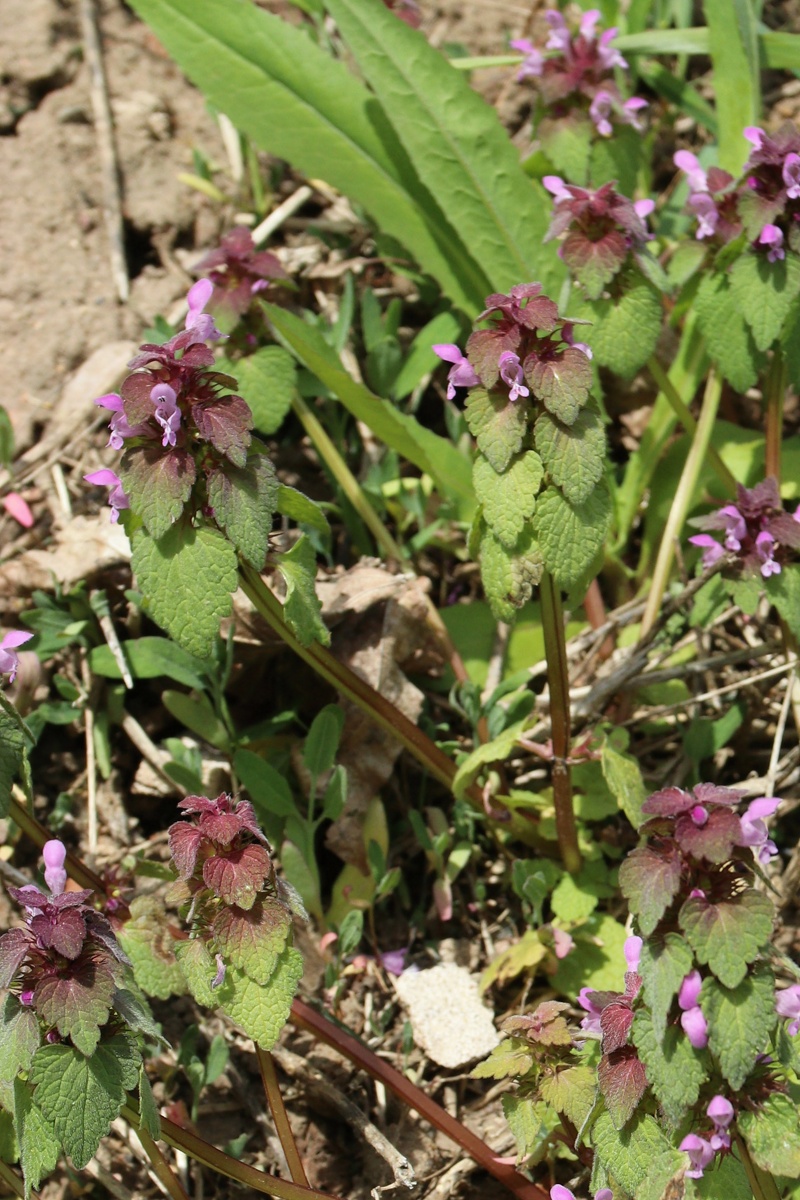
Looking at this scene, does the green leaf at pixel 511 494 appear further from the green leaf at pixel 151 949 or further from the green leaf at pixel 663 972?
the green leaf at pixel 151 949

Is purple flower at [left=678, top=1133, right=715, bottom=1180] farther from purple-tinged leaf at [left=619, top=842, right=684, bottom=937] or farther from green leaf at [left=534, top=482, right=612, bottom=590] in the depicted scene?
green leaf at [left=534, top=482, right=612, bottom=590]

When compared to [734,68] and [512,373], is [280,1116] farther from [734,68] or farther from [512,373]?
[734,68]

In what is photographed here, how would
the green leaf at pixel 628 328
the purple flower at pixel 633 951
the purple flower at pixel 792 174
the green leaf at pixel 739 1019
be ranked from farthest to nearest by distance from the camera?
the green leaf at pixel 628 328, the purple flower at pixel 792 174, the purple flower at pixel 633 951, the green leaf at pixel 739 1019

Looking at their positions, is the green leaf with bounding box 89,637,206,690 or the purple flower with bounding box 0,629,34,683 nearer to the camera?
the purple flower with bounding box 0,629,34,683

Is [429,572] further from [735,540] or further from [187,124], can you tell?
[187,124]

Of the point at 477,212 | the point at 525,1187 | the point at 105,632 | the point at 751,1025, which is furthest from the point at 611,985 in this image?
the point at 477,212

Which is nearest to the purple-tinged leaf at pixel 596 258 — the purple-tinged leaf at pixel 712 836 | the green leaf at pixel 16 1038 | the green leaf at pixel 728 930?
the purple-tinged leaf at pixel 712 836

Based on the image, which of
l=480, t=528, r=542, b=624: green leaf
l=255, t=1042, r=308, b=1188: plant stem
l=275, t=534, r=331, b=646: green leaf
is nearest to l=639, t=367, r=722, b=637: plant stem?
l=480, t=528, r=542, b=624: green leaf
